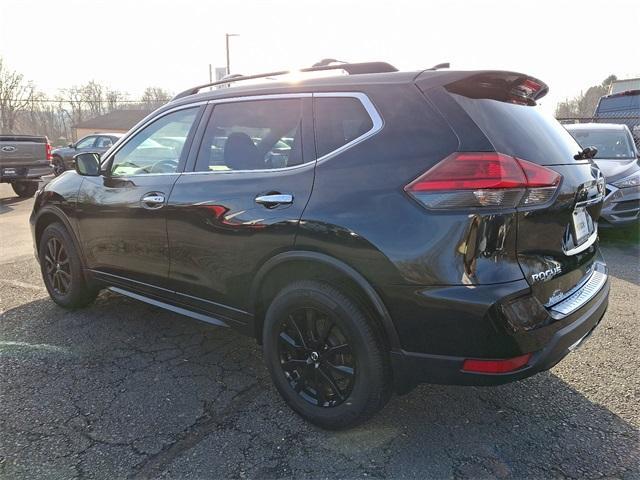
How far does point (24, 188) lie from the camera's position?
39.8 ft

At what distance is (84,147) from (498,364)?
66.7 feet

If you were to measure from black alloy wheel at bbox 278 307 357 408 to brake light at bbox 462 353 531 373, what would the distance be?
556 millimetres

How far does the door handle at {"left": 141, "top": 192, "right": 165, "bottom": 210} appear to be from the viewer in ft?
10.1

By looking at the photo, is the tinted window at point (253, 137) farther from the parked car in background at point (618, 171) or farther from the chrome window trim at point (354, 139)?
A: the parked car in background at point (618, 171)

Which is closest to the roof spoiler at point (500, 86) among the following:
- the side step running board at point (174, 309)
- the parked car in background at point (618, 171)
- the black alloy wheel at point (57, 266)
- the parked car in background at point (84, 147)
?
the side step running board at point (174, 309)

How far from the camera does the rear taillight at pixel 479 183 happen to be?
195 cm

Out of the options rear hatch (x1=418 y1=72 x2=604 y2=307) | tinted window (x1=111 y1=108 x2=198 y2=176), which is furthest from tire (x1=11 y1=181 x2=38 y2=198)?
rear hatch (x1=418 y1=72 x2=604 y2=307)

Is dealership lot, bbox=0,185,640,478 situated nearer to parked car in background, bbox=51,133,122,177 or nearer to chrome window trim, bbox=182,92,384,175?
chrome window trim, bbox=182,92,384,175

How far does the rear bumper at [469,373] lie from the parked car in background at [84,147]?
17.2 meters

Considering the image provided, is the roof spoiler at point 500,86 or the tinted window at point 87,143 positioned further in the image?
the tinted window at point 87,143

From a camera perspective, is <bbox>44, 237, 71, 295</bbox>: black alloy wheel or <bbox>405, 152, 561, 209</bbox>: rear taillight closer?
<bbox>405, 152, 561, 209</bbox>: rear taillight

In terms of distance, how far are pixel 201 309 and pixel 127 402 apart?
68 centimetres

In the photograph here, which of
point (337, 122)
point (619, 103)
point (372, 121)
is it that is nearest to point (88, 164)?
point (337, 122)

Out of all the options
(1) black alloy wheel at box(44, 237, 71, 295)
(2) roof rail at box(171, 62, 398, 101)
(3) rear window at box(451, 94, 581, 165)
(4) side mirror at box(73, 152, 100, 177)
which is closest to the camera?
(3) rear window at box(451, 94, 581, 165)
